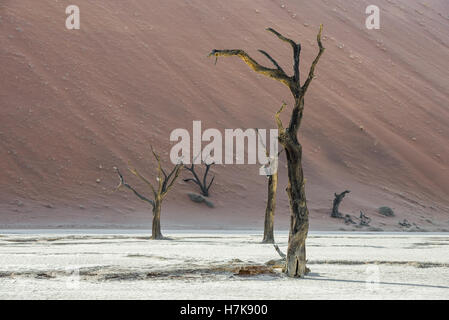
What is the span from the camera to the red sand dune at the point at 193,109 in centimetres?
4025

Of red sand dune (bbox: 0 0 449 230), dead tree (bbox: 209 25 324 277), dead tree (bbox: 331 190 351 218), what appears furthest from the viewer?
dead tree (bbox: 331 190 351 218)

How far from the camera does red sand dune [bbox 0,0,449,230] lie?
40250 millimetres

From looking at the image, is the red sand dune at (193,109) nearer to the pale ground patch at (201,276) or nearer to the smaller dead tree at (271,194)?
the smaller dead tree at (271,194)

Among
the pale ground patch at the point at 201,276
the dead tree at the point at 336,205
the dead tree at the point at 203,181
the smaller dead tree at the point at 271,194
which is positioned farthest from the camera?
the dead tree at the point at 203,181

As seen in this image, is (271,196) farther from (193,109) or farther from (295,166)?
(193,109)

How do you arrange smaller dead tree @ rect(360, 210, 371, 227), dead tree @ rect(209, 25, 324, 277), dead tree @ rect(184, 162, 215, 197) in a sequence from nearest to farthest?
dead tree @ rect(209, 25, 324, 277) → smaller dead tree @ rect(360, 210, 371, 227) → dead tree @ rect(184, 162, 215, 197)

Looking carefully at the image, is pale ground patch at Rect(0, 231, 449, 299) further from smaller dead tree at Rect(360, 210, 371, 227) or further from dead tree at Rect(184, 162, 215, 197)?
dead tree at Rect(184, 162, 215, 197)

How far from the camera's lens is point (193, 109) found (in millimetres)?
48688

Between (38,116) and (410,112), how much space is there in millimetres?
28512

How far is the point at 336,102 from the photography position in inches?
2162

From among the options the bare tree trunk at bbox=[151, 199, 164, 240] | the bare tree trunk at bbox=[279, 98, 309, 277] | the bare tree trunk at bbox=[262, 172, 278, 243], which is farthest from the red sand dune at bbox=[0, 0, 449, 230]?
the bare tree trunk at bbox=[279, 98, 309, 277]

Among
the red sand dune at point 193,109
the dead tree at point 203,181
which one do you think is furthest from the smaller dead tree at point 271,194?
the dead tree at point 203,181

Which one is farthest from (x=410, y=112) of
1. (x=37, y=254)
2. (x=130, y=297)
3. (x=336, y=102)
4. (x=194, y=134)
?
(x=130, y=297)
